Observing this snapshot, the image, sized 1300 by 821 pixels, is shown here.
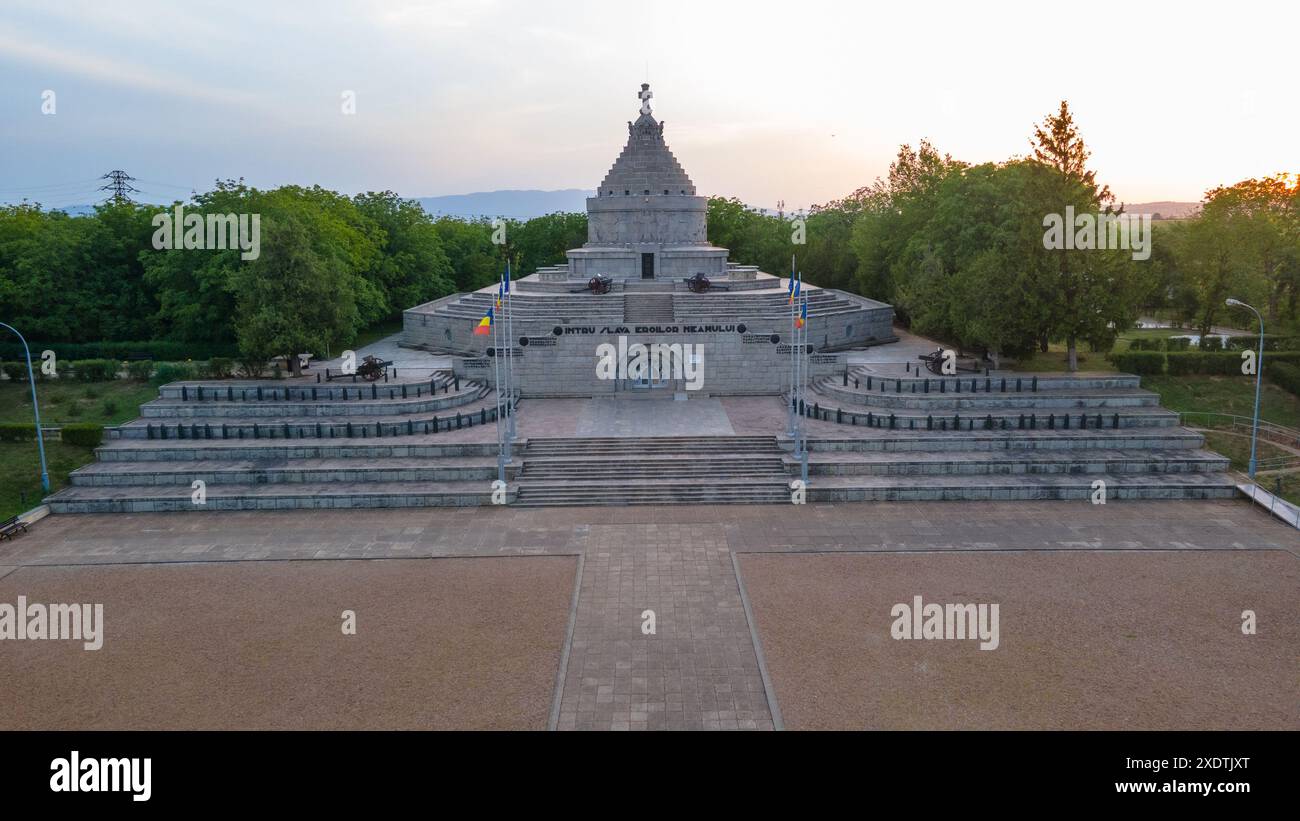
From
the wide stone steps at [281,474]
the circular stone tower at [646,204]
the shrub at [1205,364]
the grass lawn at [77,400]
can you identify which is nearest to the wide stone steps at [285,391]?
the grass lawn at [77,400]

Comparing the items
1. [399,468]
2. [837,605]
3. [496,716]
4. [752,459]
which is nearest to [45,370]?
[399,468]

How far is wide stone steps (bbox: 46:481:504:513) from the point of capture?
92.7 ft

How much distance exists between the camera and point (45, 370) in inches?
1657

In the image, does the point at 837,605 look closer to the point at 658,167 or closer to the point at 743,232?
the point at 658,167

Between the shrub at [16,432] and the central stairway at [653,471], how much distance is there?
1979 centimetres

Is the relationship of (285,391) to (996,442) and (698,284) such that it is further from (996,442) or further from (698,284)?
(996,442)

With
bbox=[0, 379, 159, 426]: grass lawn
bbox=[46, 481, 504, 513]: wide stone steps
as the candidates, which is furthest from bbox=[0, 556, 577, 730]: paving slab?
bbox=[0, 379, 159, 426]: grass lawn

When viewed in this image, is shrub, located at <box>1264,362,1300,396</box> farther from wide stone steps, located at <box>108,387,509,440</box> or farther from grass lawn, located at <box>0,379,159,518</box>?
grass lawn, located at <box>0,379,159,518</box>

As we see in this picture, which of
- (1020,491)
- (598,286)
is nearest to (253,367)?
(598,286)

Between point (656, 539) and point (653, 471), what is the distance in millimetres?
5016

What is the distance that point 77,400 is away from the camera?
125ft

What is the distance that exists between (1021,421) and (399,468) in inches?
933

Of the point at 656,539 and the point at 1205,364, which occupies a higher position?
the point at 1205,364

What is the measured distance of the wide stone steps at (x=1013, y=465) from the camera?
29859mm
